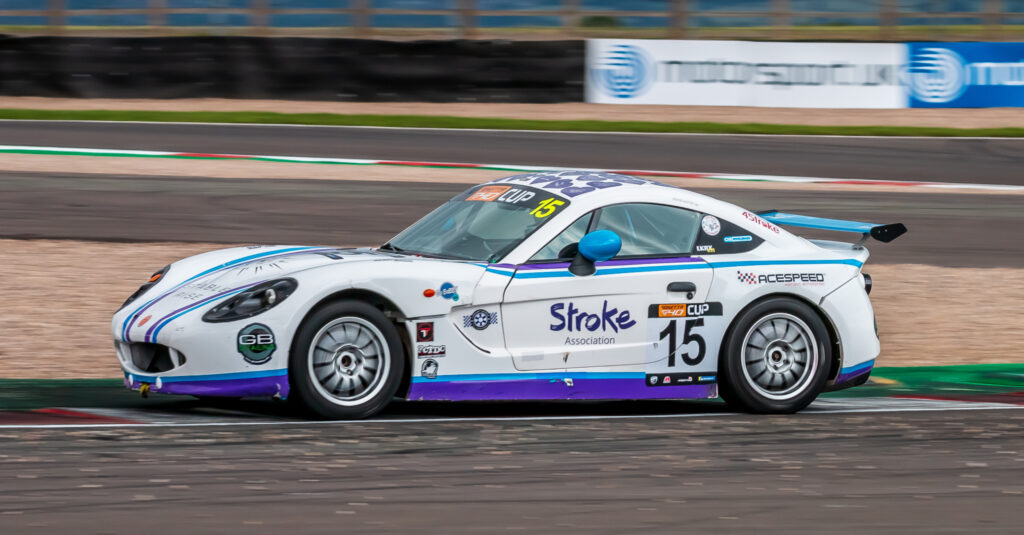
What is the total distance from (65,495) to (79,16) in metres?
22.7

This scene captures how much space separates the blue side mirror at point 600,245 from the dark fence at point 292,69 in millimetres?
17108

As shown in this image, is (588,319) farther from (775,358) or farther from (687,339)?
(775,358)

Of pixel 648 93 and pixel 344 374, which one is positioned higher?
pixel 648 93

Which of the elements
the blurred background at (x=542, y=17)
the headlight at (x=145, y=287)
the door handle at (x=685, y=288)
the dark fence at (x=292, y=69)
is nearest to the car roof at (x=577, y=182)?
the door handle at (x=685, y=288)

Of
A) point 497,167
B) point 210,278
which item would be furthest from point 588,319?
point 497,167

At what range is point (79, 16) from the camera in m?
26.0

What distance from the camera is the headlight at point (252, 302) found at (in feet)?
20.8

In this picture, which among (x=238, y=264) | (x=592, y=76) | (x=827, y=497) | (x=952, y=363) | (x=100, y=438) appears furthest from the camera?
(x=592, y=76)

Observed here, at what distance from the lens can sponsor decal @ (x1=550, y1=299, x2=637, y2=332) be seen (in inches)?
270

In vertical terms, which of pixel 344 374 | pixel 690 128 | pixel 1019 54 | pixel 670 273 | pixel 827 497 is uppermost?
pixel 1019 54

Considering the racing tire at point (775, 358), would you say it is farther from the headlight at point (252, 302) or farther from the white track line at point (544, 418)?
the headlight at point (252, 302)

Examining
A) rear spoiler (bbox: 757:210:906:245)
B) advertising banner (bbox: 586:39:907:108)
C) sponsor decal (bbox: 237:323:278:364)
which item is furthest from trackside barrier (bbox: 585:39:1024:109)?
sponsor decal (bbox: 237:323:278:364)

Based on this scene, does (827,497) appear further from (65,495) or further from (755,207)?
(755,207)

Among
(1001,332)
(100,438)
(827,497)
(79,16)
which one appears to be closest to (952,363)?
Answer: (1001,332)
